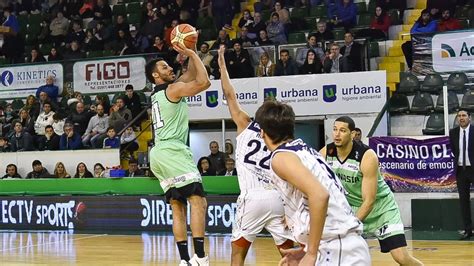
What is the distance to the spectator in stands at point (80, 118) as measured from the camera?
59.7 ft

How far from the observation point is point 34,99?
1970cm

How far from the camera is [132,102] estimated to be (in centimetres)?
1836

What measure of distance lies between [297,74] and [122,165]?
4103mm

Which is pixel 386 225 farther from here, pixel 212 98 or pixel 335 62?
pixel 212 98

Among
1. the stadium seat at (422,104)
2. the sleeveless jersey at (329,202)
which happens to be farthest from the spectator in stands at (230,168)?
the sleeveless jersey at (329,202)

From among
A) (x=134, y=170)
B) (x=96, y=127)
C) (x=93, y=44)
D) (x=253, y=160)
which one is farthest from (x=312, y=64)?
(x=253, y=160)

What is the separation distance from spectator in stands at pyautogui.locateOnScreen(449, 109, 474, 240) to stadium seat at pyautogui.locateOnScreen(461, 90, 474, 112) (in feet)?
7.28

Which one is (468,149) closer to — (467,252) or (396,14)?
(467,252)

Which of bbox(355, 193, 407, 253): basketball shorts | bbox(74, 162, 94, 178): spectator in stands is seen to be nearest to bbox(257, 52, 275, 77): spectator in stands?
bbox(74, 162, 94, 178): spectator in stands

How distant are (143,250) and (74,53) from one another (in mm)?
10364

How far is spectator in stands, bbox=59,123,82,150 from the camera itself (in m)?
17.6

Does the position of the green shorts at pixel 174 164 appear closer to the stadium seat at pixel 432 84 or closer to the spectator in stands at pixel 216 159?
the spectator in stands at pixel 216 159

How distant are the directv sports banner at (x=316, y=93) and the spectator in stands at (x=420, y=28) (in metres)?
1.65

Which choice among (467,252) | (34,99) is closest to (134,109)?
(34,99)
